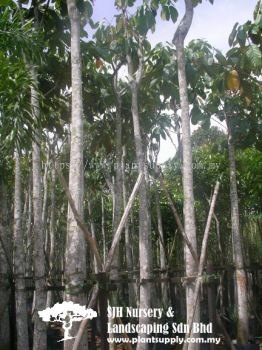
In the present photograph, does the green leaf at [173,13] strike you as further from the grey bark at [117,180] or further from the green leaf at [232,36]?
the grey bark at [117,180]

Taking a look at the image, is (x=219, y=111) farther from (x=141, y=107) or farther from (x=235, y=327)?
(x=235, y=327)

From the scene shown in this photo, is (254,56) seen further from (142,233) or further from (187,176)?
(142,233)

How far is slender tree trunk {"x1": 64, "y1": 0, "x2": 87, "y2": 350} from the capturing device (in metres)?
5.18

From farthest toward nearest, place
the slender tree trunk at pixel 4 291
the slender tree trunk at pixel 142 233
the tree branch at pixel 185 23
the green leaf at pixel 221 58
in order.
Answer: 1. the green leaf at pixel 221 58
2. the slender tree trunk at pixel 4 291
3. the slender tree trunk at pixel 142 233
4. the tree branch at pixel 185 23

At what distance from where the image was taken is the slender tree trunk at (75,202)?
5180 millimetres

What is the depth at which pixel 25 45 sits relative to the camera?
550 cm

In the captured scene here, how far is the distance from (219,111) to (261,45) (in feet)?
6.71

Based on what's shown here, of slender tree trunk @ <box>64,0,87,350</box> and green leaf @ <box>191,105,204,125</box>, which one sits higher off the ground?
green leaf @ <box>191,105,204,125</box>

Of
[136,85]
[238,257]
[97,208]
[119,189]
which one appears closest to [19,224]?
[119,189]

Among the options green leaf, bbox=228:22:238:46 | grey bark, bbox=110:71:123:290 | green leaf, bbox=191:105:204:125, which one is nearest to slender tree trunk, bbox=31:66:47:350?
grey bark, bbox=110:71:123:290

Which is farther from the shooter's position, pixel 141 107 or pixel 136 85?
pixel 141 107

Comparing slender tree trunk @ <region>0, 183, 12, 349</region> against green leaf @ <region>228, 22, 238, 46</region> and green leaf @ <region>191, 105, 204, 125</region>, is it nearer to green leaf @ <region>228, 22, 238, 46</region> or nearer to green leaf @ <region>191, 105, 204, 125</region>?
green leaf @ <region>191, 105, 204, 125</region>

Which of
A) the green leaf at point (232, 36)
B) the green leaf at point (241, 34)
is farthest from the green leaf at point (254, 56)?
the green leaf at point (232, 36)

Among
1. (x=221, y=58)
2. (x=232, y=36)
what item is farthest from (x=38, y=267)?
(x=232, y=36)
